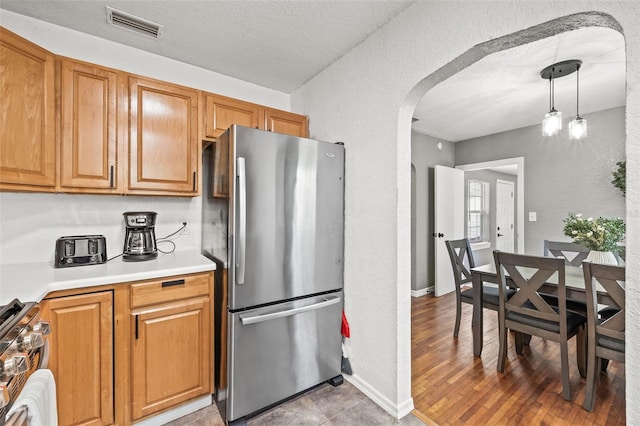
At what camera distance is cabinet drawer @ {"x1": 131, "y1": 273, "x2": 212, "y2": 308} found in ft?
5.29

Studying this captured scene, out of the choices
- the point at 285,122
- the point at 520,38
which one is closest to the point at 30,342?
the point at 285,122

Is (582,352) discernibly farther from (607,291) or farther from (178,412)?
(178,412)

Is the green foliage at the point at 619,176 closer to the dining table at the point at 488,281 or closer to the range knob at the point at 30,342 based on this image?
the dining table at the point at 488,281

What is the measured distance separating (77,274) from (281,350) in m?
1.22

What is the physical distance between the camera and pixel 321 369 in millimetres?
2004

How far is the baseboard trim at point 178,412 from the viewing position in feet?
5.56

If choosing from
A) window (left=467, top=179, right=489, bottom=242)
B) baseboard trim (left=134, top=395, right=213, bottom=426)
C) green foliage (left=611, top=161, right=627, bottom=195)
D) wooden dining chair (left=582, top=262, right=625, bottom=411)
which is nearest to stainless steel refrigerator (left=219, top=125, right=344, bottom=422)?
baseboard trim (left=134, top=395, right=213, bottom=426)

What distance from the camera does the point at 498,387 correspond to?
2076mm

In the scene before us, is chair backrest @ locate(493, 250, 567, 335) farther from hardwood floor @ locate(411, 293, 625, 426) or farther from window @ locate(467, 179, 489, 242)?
window @ locate(467, 179, 489, 242)

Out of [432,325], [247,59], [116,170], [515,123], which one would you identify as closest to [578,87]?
[515,123]

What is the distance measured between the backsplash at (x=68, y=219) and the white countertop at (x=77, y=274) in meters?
0.12

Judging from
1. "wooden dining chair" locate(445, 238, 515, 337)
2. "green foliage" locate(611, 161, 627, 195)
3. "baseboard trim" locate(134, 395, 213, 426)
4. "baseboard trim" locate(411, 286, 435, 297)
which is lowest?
"baseboard trim" locate(134, 395, 213, 426)

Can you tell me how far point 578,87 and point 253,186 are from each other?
3.30 metres

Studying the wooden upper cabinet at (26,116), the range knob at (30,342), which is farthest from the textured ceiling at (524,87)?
the range knob at (30,342)
